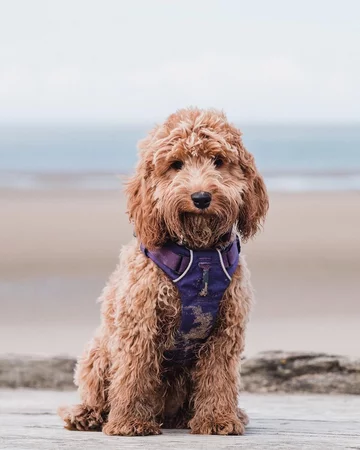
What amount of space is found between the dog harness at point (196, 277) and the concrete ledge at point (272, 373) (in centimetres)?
180

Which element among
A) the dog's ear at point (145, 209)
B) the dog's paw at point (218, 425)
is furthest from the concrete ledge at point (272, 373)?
the dog's ear at point (145, 209)

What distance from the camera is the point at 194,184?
17.5 feet

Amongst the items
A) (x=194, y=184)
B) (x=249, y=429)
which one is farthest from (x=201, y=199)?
(x=249, y=429)

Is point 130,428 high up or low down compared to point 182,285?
down

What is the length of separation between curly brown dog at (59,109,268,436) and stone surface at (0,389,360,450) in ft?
0.60

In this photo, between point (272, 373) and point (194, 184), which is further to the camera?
point (272, 373)

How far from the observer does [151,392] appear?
5.89 meters

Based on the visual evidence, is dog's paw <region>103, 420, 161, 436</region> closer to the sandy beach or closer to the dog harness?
the dog harness

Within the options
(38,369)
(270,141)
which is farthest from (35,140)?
(38,369)

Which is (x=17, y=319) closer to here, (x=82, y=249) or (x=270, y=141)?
(x=82, y=249)

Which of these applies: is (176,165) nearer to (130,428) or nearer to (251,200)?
(251,200)

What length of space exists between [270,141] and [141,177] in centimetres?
4932

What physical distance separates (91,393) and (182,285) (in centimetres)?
87

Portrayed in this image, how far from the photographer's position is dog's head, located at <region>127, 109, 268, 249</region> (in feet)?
17.7
